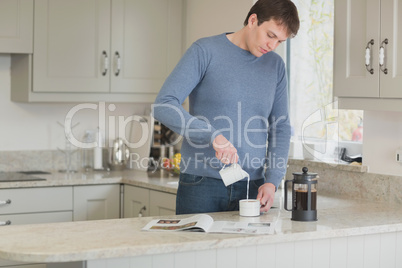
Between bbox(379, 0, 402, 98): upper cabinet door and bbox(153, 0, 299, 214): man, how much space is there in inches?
16.3

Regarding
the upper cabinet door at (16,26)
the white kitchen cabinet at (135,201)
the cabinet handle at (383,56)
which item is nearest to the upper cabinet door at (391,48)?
the cabinet handle at (383,56)

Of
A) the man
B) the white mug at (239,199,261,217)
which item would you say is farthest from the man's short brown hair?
the white mug at (239,199,261,217)

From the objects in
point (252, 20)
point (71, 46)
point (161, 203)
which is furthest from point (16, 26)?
point (252, 20)

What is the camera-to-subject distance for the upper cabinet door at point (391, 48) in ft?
8.41

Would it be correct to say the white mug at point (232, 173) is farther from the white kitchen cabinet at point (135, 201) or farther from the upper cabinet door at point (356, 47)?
the white kitchen cabinet at point (135, 201)

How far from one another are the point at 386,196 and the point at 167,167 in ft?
5.41

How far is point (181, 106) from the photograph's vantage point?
231 centimetres

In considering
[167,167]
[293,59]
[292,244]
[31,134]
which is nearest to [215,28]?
[293,59]

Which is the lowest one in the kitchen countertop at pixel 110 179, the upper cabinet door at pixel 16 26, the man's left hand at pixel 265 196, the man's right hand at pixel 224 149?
the kitchen countertop at pixel 110 179

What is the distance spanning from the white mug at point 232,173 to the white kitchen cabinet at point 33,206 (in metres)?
1.69

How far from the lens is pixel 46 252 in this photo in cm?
181

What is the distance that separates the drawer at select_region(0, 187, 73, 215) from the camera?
3.65m

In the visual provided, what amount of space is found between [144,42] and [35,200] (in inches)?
49.0

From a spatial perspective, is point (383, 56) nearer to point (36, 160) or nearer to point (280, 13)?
point (280, 13)
